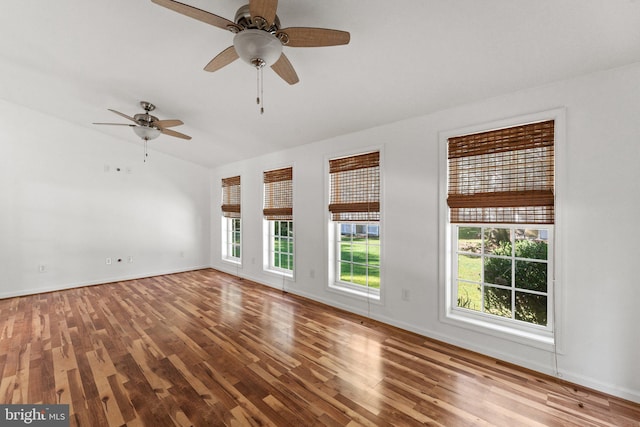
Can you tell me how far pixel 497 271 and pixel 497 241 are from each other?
1.05ft

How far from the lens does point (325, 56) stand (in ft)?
7.79

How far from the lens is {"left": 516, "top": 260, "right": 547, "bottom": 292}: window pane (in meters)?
2.67

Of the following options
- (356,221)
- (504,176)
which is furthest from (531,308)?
(356,221)

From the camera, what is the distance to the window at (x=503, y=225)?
8.03ft

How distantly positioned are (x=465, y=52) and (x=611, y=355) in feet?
8.59

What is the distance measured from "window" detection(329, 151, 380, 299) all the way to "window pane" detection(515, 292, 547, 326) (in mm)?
1524

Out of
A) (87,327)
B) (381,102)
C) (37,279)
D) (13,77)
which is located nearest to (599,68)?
(381,102)

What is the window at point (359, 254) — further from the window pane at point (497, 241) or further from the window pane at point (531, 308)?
the window pane at point (531, 308)

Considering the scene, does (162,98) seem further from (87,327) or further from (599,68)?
(599,68)

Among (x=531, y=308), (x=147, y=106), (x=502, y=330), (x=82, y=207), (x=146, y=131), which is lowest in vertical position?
(x=502, y=330)

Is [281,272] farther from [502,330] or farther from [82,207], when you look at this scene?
[82,207]

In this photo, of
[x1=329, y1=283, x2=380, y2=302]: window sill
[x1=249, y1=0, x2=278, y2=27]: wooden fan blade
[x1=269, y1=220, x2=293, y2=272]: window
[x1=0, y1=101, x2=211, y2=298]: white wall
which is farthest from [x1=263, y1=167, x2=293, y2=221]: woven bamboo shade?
[x1=249, y1=0, x2=278, y2=27]: wooden fan blade

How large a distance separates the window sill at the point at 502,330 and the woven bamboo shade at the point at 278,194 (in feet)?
9.55

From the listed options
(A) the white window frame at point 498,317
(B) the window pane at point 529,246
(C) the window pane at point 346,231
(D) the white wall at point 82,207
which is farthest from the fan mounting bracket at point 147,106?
(B) the window pane at point 529,246
